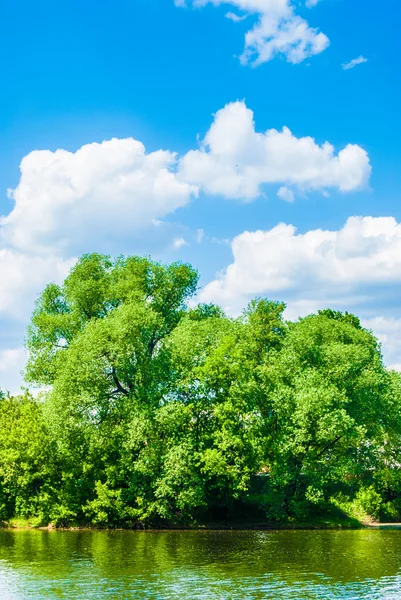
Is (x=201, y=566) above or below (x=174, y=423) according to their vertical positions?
below

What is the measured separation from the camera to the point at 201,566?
35719mm

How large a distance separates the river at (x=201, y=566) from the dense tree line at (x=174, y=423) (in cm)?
738

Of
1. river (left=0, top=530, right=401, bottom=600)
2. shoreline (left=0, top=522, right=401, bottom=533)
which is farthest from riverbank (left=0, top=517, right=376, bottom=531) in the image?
river (left=0, top=530, right=401, bottom=600)

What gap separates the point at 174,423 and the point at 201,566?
23.5 meters

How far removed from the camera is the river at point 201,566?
28750 millimetres

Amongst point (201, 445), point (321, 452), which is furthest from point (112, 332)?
point (321, 452)

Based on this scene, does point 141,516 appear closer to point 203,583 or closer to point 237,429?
point 237,429

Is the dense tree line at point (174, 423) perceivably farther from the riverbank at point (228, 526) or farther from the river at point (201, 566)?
the river at point (201, 566)

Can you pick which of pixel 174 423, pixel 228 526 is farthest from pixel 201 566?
pixel 228 526

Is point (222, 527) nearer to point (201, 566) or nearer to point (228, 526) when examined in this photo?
point (228, 526)

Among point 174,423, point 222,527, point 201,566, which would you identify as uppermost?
point 174,423

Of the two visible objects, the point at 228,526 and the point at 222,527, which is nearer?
the point at 222,527

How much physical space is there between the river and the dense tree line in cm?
738

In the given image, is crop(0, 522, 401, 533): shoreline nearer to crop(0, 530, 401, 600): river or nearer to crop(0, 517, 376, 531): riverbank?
crop(0, 517, 376, 531): riverbank
